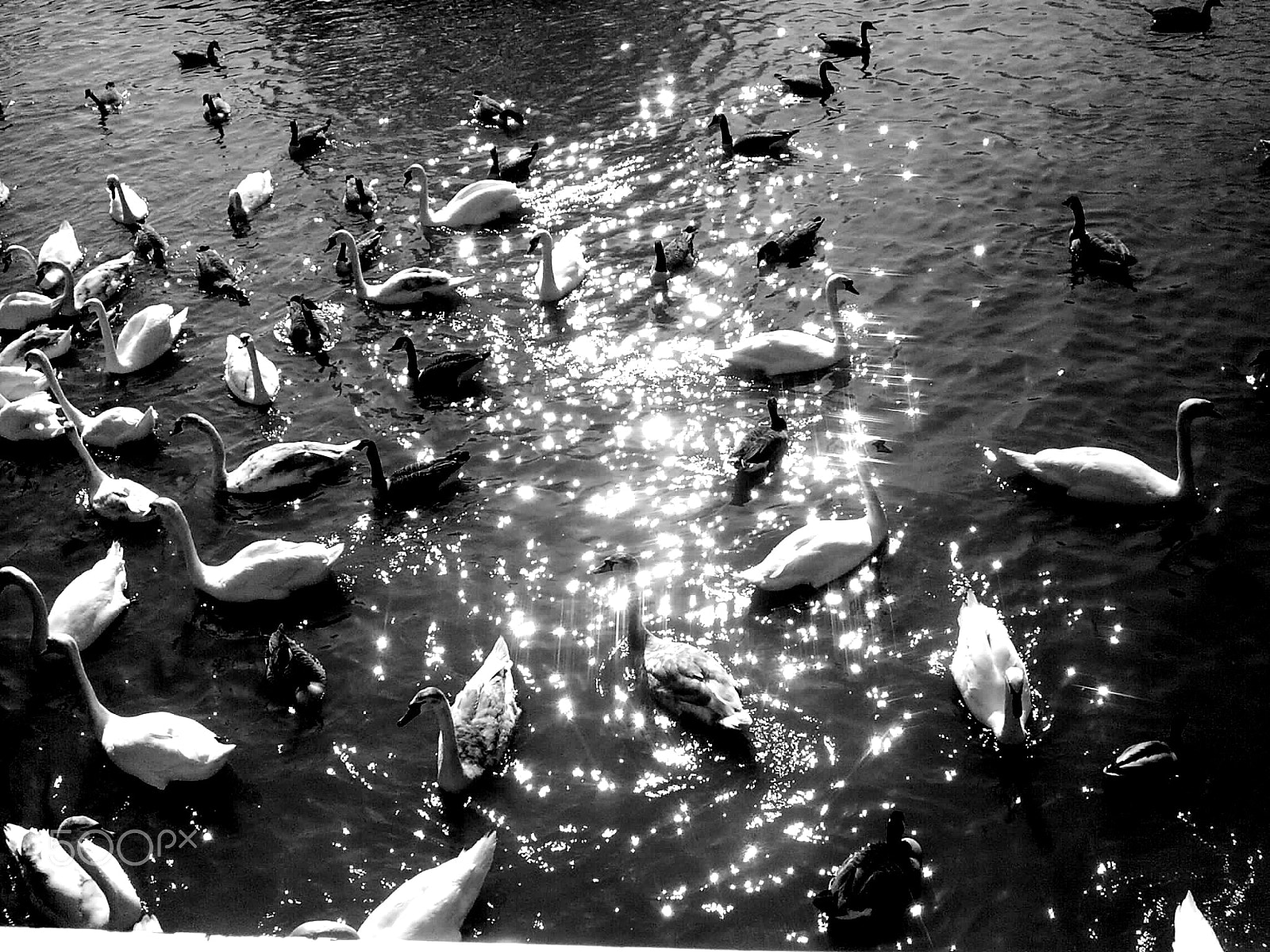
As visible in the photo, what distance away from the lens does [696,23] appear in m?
23.5

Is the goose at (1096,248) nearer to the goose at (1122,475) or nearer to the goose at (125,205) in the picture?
the goose at (1122,475)

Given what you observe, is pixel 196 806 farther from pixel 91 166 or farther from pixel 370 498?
pixel 91 166

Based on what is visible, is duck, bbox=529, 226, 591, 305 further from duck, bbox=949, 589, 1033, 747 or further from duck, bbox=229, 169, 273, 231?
duck, bbox=949, 589, 1033, 747

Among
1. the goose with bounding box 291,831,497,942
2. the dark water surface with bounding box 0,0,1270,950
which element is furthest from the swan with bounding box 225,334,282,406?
the goose with bounding box 291,831,497,942

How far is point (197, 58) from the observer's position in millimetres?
24688

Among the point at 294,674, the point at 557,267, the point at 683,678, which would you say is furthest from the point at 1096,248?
the point at 294,674

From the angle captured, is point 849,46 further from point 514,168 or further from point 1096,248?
point 1096,248

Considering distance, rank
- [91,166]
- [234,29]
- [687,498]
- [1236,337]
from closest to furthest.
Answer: [687,498]
[1236,337]
[91,166]
[234,29]

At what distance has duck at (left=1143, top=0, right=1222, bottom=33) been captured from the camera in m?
20.2

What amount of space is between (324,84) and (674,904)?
20.2 m

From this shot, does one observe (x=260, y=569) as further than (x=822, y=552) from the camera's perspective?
Yes

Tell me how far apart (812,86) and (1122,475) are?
1213 centimetres

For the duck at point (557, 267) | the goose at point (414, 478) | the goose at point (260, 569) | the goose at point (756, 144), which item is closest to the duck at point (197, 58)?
the goose at point (756, 144)

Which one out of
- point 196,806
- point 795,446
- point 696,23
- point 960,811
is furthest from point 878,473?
point 696,23
